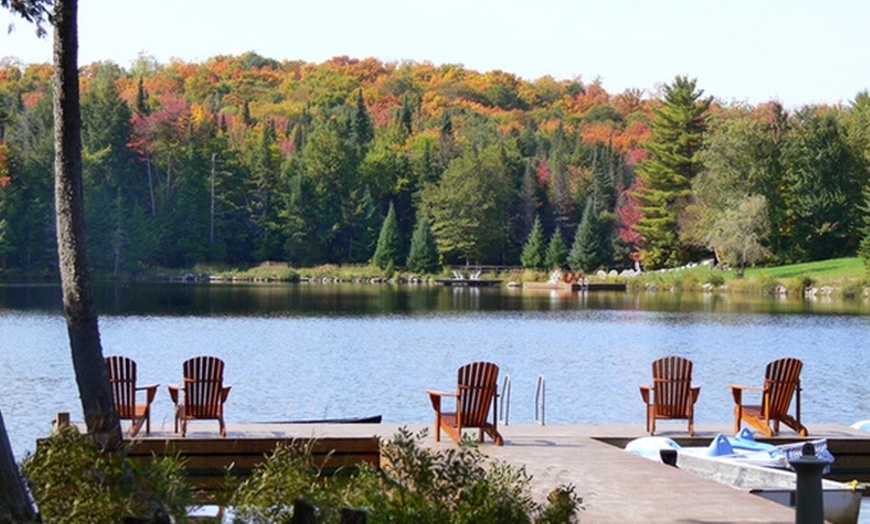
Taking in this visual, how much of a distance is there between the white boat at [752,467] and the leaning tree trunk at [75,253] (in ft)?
15.4

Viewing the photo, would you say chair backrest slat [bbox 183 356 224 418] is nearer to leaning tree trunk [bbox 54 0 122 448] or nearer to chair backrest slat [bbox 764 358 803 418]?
leaning tree trunk [bbox 54 0 122 448]

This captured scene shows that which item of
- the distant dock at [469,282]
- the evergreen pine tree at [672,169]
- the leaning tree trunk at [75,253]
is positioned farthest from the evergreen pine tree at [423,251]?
the leaning tree trunk at [75,253]

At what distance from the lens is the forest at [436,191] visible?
64.8 meters

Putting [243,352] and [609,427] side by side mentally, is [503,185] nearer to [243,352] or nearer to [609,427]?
[243,352]

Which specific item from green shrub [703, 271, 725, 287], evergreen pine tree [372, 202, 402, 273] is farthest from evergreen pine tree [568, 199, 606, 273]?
evergreen pine tree [372, 202, 402, 273]

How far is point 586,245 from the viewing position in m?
70.6

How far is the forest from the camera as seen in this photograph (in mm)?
64812

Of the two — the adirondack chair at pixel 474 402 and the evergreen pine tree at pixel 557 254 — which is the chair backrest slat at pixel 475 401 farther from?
the evergreen pine tree at pixel 557 254

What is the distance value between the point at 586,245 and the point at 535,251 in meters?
3.26

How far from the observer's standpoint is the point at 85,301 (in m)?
A: 10.7

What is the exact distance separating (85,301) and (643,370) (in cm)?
1769

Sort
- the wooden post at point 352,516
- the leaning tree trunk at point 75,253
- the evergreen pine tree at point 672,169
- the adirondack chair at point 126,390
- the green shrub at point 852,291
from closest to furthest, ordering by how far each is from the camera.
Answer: the wooden post at point 352,516 < the leaning tree trunk at point 75,253 < the adirondack chair at point 126,390 < the green shrub at point 852,291 < the evergreen pine tree at point 672,169

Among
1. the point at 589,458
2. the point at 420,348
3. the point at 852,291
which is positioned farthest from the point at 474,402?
the point at 852,291

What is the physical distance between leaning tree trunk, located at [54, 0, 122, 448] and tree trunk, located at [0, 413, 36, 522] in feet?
Answer: 14.0
